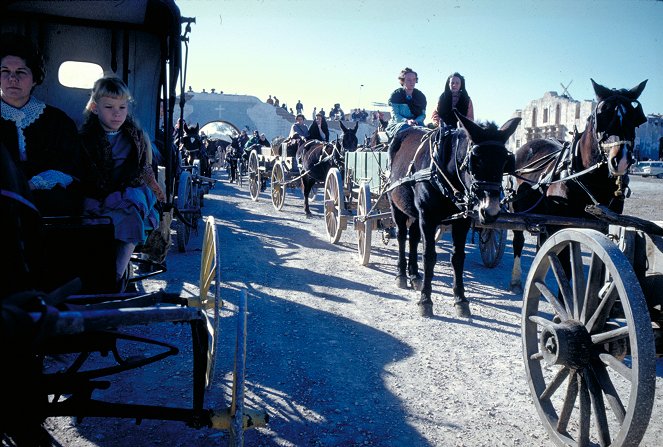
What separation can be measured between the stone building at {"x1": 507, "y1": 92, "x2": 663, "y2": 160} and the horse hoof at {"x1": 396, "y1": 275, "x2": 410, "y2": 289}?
41.7m

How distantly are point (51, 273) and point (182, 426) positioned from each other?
1243 millimetres

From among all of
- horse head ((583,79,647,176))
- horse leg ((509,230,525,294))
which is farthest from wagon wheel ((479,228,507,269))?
horse head ((583,79,647,176))

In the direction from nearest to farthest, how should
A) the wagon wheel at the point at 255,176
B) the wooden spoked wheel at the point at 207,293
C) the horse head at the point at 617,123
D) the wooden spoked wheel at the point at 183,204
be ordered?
1. the wooden spoked wheel at the point at 207,293
2. the horse head at the point at 617,123
3. the wooden spoked wheel at the point at 183,204
4. the wagon wheel at the point at 255,176

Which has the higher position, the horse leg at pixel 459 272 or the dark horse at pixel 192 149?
the dark horse at pixel 192 149

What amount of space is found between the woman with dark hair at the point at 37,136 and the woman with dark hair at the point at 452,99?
407 centimetres

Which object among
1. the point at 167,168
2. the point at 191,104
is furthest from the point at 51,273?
the point at 191,104

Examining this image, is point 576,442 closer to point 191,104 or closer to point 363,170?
point 363,170

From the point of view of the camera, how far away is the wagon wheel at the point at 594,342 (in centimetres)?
209

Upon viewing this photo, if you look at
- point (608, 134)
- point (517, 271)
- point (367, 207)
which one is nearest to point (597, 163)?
point (608, 134)

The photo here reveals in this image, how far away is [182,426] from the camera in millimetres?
3098

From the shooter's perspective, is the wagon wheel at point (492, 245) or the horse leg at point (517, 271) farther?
the wagon wheel at point (492, 245)

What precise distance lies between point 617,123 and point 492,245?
3343 mm

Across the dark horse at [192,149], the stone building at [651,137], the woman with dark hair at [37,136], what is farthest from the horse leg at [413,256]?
the stone building at [651,137]

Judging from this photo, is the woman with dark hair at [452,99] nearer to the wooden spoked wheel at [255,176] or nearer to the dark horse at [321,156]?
the dark horse at [321,156]
